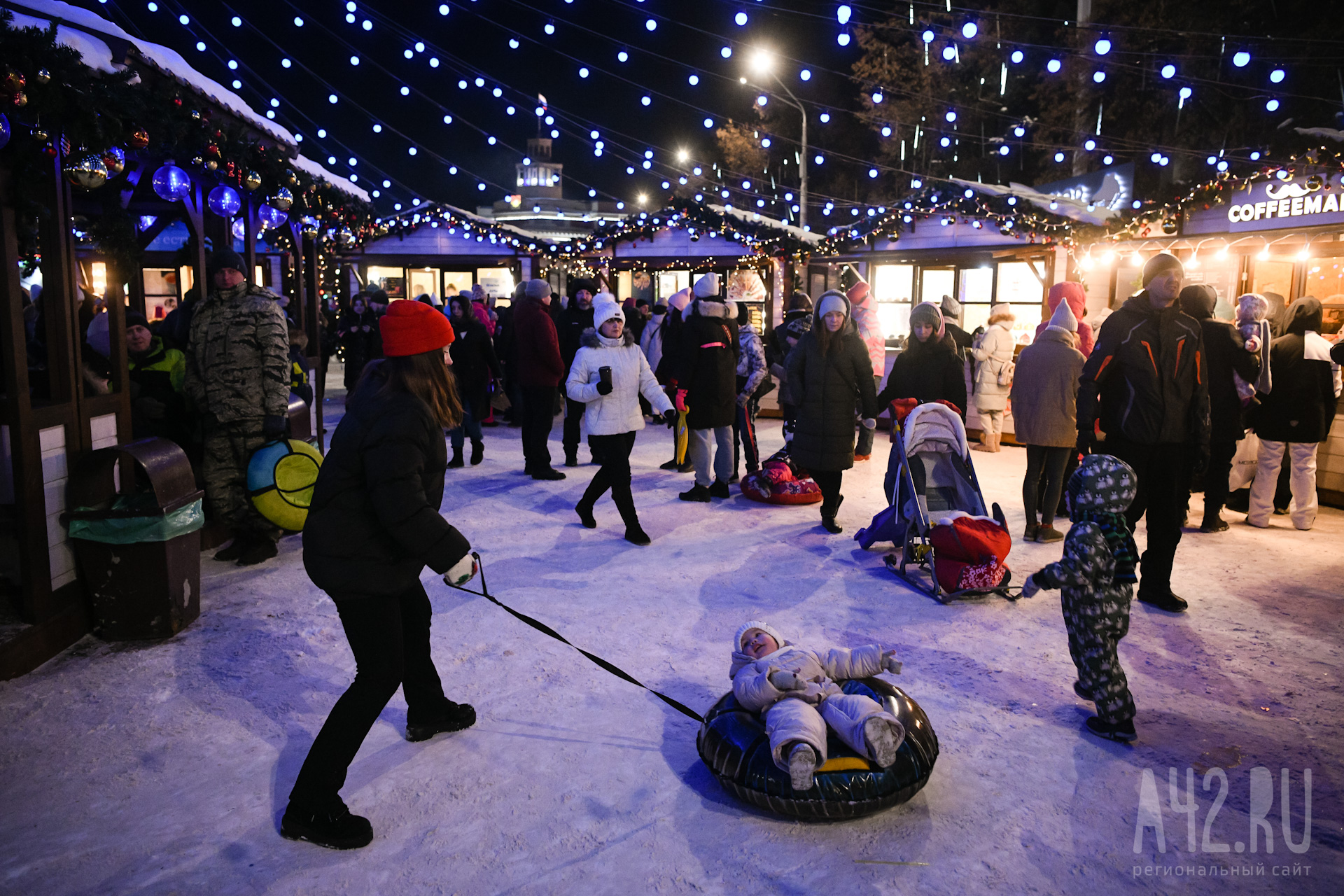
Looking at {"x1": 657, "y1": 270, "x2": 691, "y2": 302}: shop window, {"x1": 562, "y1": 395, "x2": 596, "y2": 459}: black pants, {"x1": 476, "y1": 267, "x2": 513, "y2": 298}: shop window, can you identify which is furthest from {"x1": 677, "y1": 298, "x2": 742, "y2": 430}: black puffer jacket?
{"x1": 476, "y1": 267, "x2": 513, "y2": 298}: shop window

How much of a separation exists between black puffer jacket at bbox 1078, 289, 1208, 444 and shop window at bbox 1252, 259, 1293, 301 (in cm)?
666

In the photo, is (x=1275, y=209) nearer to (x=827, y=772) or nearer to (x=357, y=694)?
(x=827, y=772)

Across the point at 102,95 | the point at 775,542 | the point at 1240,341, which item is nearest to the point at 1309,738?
the point at 775,542

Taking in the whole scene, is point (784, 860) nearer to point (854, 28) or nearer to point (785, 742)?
point (785, 742)

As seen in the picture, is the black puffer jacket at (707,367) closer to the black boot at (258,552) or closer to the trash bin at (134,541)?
the black boot at (258,552)

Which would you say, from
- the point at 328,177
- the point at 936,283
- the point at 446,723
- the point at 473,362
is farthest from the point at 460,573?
the point at 936,283

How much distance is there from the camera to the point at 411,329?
9.44ft

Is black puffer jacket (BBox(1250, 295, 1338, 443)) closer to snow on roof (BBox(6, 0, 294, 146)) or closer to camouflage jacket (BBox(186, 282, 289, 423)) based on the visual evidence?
camouflage jacket (BBox(186, 282, 289, 423))

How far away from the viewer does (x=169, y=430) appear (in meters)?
6.17

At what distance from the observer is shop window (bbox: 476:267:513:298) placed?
21406 mm

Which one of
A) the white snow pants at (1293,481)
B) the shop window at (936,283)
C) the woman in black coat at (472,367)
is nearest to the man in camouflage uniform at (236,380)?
the woman in black coat at (472,367)

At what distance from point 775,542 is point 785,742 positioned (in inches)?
148

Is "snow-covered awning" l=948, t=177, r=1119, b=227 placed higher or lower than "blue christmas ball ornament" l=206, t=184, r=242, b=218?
higher

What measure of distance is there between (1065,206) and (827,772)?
11.3m
